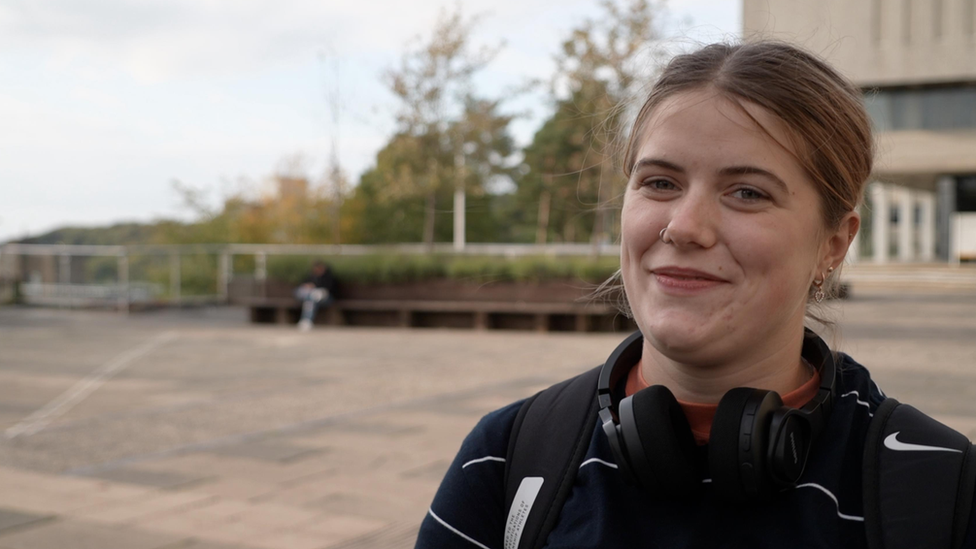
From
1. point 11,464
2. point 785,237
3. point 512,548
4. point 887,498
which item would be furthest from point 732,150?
point 11,464

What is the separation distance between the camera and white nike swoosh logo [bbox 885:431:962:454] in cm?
119

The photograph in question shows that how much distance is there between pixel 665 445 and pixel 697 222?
31cm

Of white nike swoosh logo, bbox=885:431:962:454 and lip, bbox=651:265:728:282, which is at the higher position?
lip, bbox=651:265:728:282

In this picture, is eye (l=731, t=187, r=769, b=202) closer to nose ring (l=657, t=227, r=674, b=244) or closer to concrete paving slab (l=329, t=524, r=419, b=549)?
nose ring (l=657, t=227, r=674, b=244)

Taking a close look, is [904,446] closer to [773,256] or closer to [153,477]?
[773,256]

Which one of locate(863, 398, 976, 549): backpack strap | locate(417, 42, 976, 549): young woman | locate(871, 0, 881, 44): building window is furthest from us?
locate(871, 0, 881, 44): building window

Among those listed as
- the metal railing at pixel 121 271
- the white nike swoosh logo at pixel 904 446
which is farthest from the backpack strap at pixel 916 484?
the metal railing at pixel 121 271

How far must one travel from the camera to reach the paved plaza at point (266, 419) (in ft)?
13.7

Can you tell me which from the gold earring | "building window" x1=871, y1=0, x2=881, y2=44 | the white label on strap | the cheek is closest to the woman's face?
the cheek

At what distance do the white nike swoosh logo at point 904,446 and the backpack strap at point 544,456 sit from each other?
16.4 inches

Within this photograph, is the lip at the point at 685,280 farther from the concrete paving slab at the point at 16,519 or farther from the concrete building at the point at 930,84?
the concrete building at the point at 930,84

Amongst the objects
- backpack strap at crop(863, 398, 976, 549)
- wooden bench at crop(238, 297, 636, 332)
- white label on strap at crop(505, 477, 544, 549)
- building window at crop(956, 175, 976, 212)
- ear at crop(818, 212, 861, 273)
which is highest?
building window at crop(956, 175, 976, 212)

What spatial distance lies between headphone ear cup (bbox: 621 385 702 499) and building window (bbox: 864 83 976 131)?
136 ft

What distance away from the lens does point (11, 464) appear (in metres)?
5.44
